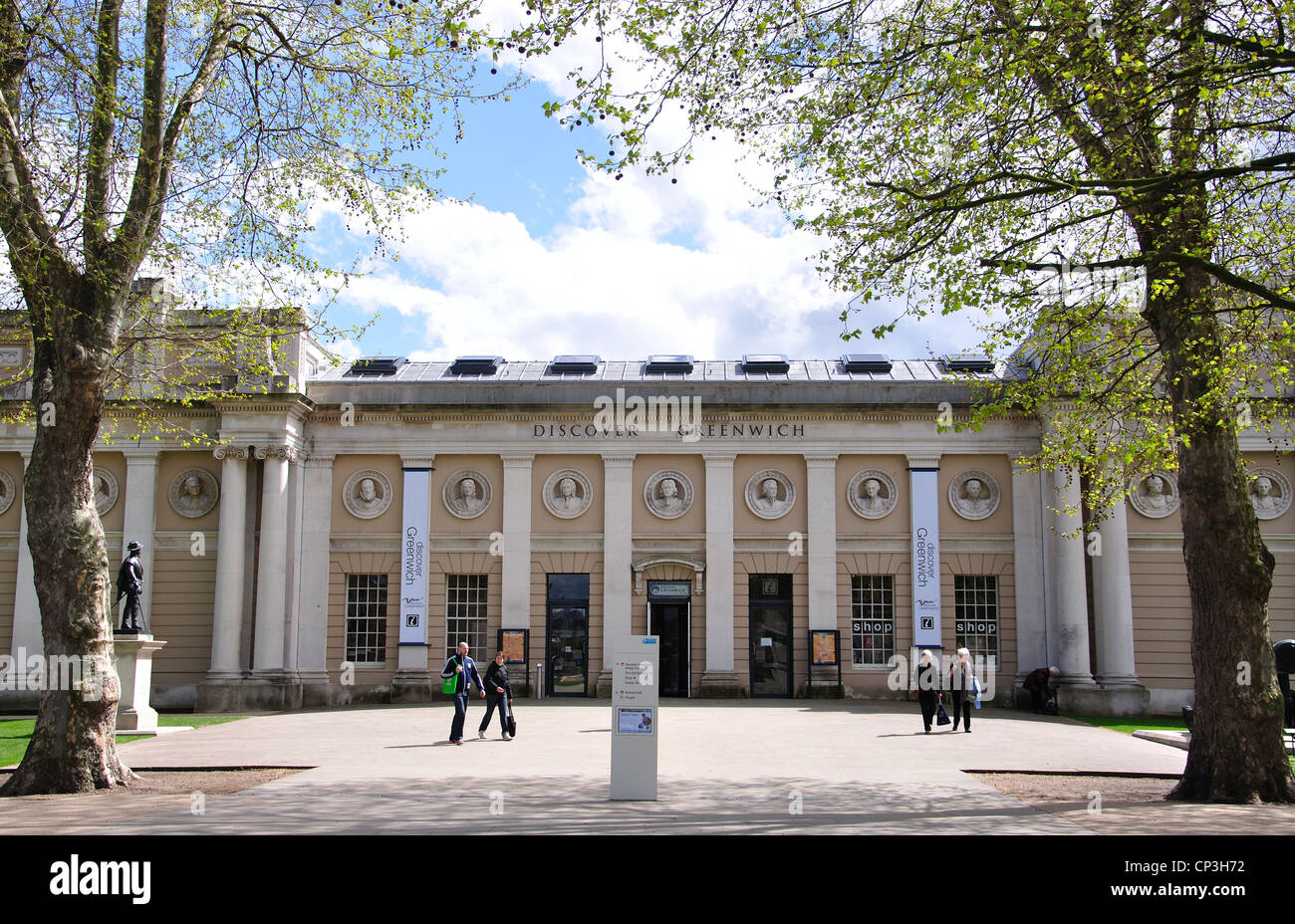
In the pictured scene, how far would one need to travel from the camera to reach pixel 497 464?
28.5 metres

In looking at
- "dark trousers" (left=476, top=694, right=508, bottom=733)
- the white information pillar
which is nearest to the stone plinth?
"dark trousers" (left=476, top=694, right=508, bottom=733)

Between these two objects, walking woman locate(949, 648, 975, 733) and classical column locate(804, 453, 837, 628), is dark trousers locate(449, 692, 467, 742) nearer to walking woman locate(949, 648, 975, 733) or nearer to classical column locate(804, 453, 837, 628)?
walking woman locate(949, 648, 975, 733)

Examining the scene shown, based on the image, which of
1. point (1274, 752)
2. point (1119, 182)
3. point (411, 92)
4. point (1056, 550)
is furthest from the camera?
point (1056, 550)

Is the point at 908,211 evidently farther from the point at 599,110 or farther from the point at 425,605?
the point at 425,605

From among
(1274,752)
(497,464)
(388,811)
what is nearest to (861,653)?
(497,464)

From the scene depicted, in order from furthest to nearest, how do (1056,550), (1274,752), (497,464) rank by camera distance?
(497,464)
(1056,550)
(1274,752)

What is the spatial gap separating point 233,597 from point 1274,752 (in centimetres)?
2236

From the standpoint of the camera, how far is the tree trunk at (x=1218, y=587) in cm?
1245

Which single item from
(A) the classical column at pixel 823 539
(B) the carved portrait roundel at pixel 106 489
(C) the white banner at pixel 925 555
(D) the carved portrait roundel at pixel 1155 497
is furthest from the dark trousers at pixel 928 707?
(B) the carved portrait roundel at pixel 106 489

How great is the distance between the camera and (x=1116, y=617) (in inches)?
1025

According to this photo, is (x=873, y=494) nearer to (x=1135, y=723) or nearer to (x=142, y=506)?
(x=1135, y=723)

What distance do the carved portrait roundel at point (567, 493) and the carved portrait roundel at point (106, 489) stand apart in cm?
1099

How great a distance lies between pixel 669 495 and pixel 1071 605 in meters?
10.0

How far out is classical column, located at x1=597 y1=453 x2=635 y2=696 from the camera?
27.5m
